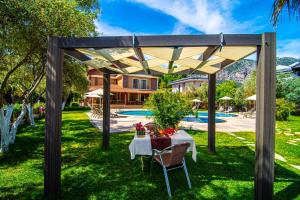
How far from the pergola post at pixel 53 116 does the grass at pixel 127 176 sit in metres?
0.44

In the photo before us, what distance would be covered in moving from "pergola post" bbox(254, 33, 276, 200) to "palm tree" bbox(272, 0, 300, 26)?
1.30 metres

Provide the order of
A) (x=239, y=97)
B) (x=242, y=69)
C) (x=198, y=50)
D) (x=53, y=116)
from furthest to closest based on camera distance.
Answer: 1. (x=242, y=69)
2. (x=239, y=97)
3. (x=198, y=50)
4. (x=53, y=116)

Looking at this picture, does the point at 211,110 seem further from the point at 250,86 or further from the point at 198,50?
the point at 250,86

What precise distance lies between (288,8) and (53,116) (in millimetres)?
5000

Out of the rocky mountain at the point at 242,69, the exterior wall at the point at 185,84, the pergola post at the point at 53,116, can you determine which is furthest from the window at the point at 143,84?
the pergola post at the point at 53,116

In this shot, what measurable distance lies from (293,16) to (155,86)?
1420 inches

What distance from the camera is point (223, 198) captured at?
4262mm

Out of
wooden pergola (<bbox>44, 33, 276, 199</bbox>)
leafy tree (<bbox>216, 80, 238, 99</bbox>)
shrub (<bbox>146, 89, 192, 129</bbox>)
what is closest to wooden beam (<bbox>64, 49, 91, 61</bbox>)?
wooden pergola (<bbox>44, 33, 276, 199</bbox>)

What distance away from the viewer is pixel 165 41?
3.85m

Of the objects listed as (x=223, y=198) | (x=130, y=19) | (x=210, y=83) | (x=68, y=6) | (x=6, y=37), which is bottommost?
(x=223, y=198)

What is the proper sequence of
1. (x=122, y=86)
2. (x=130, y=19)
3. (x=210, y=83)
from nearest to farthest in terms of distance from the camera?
1. (x=210, y=83)
2. (x=130, y=19)
3. (x=122, y=86)

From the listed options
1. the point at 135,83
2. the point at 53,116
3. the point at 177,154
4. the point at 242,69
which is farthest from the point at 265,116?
the point at 242,69

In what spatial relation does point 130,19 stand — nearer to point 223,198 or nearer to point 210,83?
point 210,83

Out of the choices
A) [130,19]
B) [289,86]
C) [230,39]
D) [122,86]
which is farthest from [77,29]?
[122,86]
